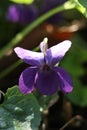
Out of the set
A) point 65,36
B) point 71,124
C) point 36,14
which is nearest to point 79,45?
point 65,36

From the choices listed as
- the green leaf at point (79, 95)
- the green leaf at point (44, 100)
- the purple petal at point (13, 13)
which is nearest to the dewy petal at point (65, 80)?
the green leaf at point (44, 100)

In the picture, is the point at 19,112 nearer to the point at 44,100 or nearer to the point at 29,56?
the point at 29,56

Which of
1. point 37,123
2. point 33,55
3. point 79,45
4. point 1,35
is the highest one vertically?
point 33,55

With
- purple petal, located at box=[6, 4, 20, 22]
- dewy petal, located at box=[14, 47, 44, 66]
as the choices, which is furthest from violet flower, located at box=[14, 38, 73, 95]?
purple petal, located at box=[6, 4, 20, 22]

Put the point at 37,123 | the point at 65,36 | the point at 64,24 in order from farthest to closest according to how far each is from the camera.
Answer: the point at 64,24 < the point at 65,36 < the point at 37,123

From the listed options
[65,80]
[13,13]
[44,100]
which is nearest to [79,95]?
[44,100]

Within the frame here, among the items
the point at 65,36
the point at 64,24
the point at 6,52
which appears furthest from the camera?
the point at 64,24

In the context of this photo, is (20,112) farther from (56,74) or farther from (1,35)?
(1,35)

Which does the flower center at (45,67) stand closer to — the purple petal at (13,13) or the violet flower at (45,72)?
the violet flower at (45,72)
